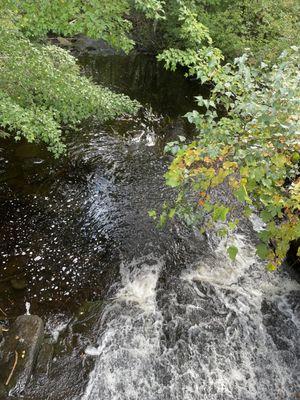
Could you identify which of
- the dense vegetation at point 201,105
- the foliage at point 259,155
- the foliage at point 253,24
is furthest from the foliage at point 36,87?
the foliage at point 253,24

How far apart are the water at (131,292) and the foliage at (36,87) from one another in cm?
213

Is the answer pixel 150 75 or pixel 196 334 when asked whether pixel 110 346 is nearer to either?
pixel 196 334

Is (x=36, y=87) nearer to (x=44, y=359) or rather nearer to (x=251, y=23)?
(x=44, y=359)

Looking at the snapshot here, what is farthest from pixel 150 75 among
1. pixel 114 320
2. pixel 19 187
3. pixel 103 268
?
pixel 114 320

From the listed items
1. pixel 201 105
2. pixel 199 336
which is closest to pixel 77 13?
pixel 201 105

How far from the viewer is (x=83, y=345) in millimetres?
6055

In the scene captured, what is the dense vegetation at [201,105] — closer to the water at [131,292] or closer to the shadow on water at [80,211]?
the water at [131,292]

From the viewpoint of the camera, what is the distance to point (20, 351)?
562 centimetres

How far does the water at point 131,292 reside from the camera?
18.6 ft

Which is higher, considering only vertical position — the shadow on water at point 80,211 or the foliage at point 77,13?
the foliage at point 77,13

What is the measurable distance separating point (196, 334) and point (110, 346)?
154cm

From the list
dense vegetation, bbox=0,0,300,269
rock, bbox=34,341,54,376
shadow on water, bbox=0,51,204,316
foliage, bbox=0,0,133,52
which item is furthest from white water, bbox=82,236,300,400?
foliage, bbox=0,0,133,52

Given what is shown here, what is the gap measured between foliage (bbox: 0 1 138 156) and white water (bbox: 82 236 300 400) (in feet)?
11.9

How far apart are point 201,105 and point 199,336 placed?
161 inches
